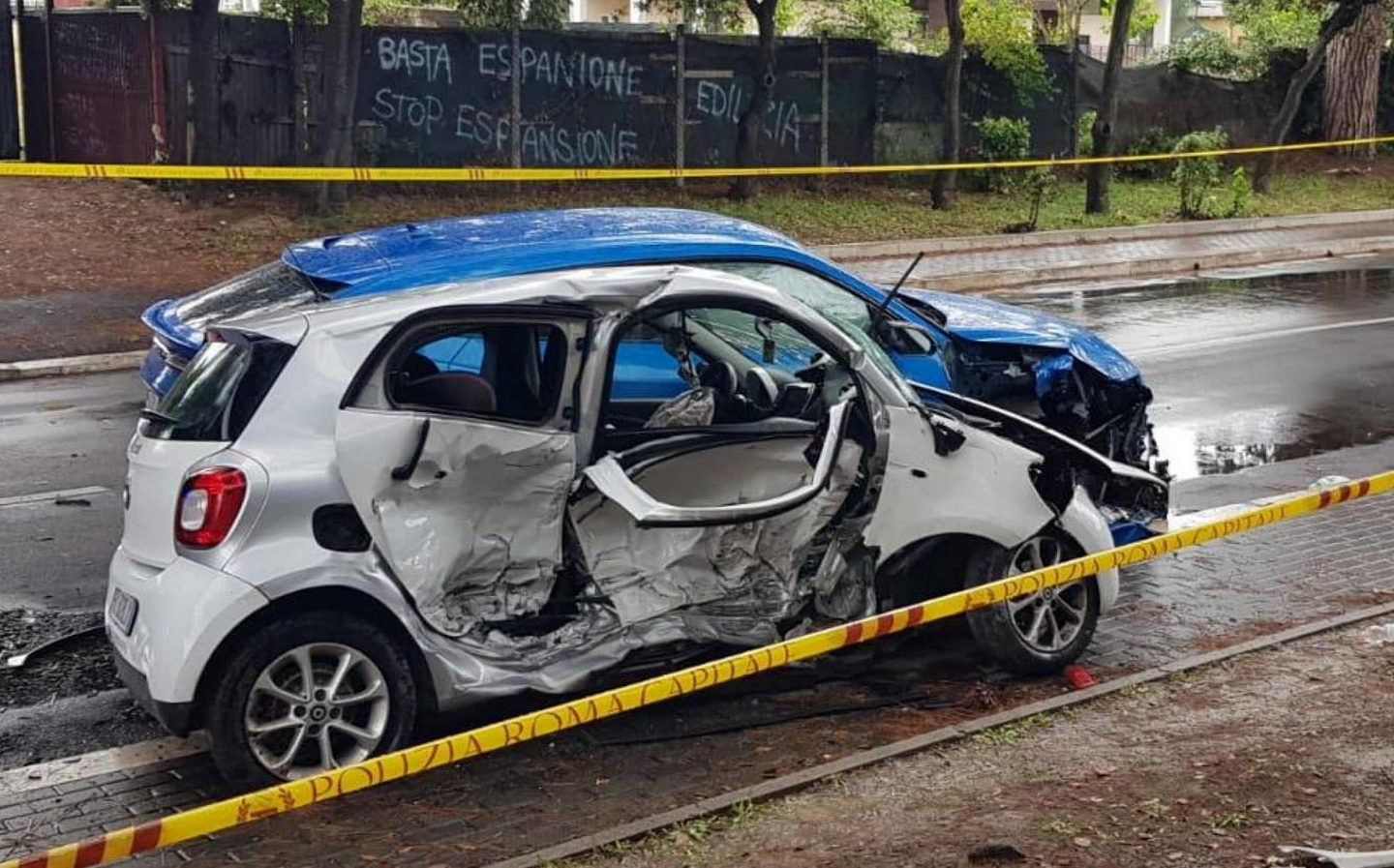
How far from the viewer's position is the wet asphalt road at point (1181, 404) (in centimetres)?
870

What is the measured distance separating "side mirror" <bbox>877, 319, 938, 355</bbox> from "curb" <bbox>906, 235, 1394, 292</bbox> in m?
10.9

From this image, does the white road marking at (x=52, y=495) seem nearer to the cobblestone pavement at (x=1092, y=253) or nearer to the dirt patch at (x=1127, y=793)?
the dirt patch at (x=1127, y=793)

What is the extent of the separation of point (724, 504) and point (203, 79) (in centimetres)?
1550

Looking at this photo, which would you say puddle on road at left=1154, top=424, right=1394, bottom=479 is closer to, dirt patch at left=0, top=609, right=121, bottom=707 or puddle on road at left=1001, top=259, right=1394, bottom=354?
puddle on road at left=1001, top=259, right=1394, bottom=354

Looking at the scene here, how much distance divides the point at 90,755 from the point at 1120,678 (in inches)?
152

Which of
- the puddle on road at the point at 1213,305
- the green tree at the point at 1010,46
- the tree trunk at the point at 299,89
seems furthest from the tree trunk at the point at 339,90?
the green tree at the point at 1010,46

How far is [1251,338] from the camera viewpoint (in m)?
15.5

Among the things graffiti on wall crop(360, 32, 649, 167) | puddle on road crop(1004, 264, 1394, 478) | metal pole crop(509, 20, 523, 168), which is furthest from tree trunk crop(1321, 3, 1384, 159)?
metal pole crop(509, 20, 523, 168)

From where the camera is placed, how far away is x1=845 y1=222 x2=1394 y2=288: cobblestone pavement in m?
19.9

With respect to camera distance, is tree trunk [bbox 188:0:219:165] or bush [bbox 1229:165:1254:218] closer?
tree trunk [bbox 188:0:219:165]

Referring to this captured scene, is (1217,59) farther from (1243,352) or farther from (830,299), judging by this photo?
(830,299)

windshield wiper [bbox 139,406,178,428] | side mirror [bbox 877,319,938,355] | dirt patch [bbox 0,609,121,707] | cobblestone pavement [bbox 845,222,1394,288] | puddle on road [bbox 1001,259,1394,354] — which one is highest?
side mirror [bbox 877,319,938,355]

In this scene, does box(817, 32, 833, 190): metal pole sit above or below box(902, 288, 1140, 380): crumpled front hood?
above

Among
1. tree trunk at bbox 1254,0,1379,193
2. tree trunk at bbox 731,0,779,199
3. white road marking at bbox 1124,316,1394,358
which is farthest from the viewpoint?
tree trunk at bbox 1254,0,1379,193
